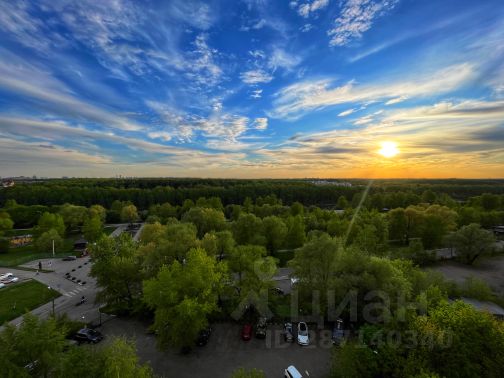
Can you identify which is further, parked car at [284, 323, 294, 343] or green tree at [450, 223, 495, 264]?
green tree at [450, 223, 495, 264]

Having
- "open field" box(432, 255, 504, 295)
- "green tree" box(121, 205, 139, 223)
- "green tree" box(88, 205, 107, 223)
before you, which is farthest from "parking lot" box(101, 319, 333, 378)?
"green tree" box(121, 205, 139, 223)

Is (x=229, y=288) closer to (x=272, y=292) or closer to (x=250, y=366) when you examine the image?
(x=272, y=292)

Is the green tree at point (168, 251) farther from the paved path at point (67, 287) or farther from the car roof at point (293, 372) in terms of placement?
the car roof at point (293, 372)

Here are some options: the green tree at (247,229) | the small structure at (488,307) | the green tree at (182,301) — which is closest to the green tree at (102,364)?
the green tree at (182,301)

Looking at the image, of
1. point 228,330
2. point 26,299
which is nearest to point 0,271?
point 26,299

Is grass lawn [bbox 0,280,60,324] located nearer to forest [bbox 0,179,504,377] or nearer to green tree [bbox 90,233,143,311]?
forest [bbox 0,179,504,377]

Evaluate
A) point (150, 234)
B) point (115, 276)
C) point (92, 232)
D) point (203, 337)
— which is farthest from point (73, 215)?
point (203, 337)
